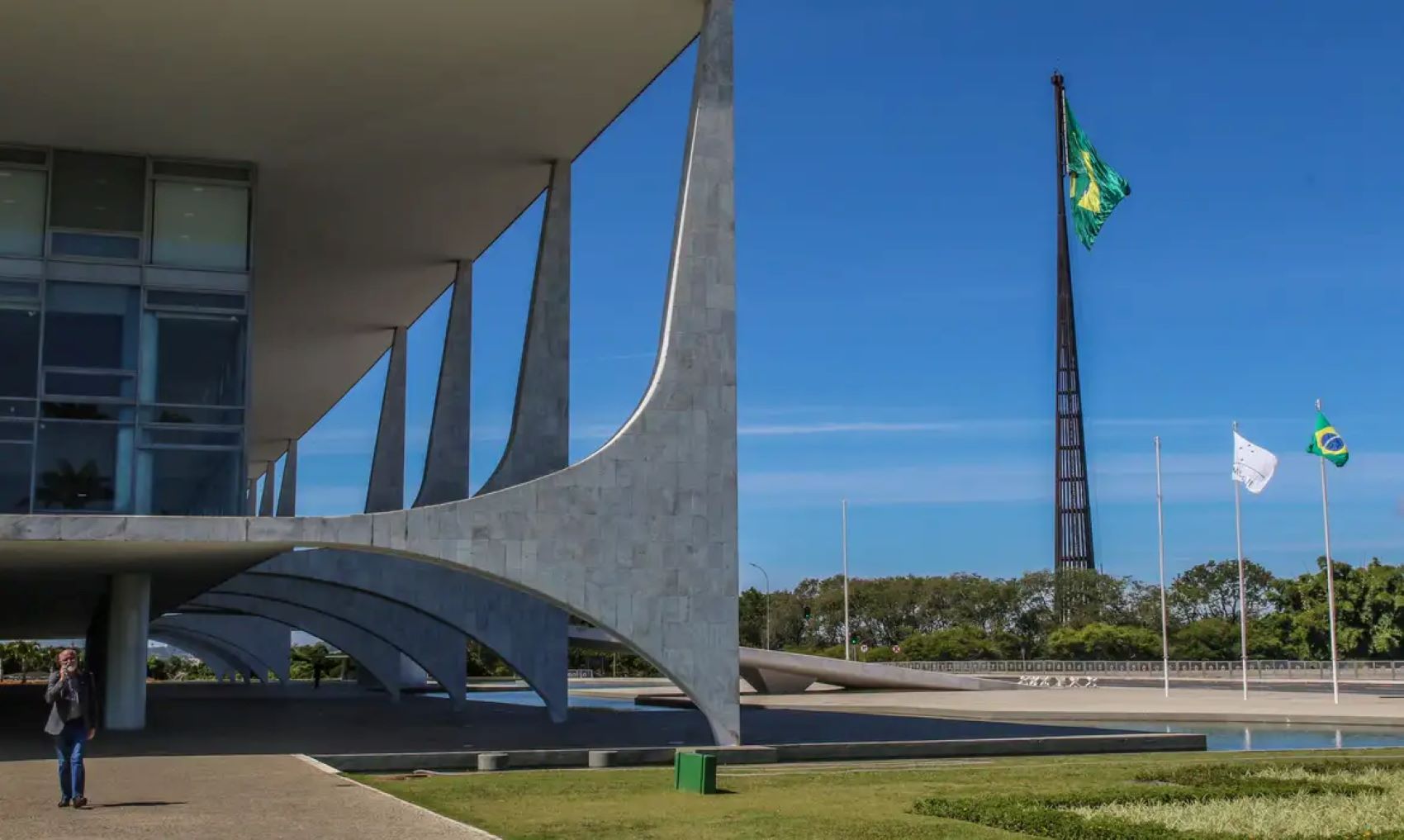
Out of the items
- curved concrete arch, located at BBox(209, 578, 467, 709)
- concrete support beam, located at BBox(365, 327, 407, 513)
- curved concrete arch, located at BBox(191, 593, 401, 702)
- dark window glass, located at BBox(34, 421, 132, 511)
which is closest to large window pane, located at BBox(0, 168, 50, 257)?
dark window glass, located at BBox(34, 421, 132, 511)

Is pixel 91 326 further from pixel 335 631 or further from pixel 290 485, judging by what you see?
pixel 290 485

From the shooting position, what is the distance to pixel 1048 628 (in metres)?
80.7

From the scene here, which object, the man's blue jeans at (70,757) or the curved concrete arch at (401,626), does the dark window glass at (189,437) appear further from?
the curved concrete arch at (401,626)

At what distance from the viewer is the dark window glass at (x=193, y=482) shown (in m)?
21.6

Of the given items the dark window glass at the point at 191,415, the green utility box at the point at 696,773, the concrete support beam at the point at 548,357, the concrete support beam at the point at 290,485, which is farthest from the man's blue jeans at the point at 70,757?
the concrete support beam at the point at 290,485

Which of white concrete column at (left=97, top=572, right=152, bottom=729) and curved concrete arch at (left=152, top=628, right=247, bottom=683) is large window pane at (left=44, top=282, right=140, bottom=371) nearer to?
white concrete column at (left=97, top=572, right=152, bottom=729)

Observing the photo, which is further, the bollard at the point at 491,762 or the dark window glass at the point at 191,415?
the dark window glass at the point at 191,415

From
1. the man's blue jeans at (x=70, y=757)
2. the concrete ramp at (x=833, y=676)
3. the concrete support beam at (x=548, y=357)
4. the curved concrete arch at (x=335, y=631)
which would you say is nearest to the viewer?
the man's blue jeans at (x=70, y=757)

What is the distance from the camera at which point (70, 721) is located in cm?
1264

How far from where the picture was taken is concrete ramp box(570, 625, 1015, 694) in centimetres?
4253

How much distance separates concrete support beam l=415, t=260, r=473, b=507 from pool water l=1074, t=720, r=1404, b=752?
14607mm

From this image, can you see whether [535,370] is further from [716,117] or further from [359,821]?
[359,821]

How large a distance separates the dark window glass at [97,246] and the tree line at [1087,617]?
48.7 meters

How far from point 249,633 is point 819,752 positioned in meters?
40.5
